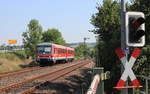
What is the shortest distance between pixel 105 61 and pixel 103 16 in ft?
29.4

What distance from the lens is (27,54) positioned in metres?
62.5

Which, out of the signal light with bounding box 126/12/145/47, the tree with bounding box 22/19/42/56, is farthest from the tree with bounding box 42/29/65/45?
the signal light with bounding box 126/12/145/47

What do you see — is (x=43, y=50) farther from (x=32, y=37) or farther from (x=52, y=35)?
(x=52, y=35)

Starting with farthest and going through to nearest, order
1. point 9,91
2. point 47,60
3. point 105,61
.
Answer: point 47,60 → point 105,61 → point 9,91

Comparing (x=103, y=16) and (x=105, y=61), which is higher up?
(x=103, y=16)

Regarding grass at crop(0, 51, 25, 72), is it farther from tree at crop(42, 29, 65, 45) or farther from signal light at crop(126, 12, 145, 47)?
tree at crop(42, 29, 65, 45)

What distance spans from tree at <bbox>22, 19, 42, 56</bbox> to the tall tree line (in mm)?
25605

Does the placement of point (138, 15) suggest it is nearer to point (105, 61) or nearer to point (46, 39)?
point (105, 61)

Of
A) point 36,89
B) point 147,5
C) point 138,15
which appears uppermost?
point 147,5

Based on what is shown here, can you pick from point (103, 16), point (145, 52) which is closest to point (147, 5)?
point (145, 52)

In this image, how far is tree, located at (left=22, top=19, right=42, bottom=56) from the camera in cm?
6072

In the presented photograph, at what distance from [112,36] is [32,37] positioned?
35.8 meters

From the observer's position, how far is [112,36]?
26.9 meters

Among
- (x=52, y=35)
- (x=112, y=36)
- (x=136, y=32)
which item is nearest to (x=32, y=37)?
(x=112, y=36)
